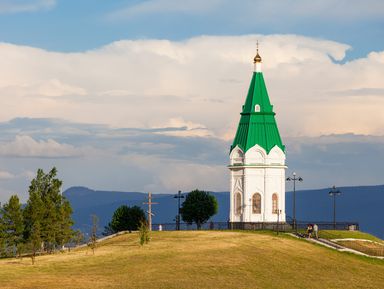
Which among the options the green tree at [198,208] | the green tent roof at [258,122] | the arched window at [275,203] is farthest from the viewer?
the green tree at [198,208]

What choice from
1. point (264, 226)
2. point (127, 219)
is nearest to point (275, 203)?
point (264, 226)

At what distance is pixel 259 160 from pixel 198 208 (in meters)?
13.5

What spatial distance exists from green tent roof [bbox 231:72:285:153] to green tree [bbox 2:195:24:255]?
34312 mm

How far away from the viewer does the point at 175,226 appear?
11556cm

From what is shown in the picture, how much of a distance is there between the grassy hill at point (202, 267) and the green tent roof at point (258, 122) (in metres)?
24.9

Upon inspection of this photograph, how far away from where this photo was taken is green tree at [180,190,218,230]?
396 feet

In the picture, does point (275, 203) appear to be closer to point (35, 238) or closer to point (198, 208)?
point (198, 208)

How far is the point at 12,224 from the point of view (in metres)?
86.9

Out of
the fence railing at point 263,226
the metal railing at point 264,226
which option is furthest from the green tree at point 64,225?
the metal railing at point 264,226

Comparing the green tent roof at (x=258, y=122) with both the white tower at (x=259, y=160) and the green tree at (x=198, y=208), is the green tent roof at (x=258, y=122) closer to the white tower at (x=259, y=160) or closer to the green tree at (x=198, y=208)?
the white tower at (x=259, y=160)

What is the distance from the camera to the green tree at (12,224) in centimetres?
8638

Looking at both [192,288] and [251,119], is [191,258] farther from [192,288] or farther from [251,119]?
[251,119]

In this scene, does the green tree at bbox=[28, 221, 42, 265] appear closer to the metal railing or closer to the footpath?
the metal railing

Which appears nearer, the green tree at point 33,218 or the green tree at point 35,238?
the green tree at point 35,238
